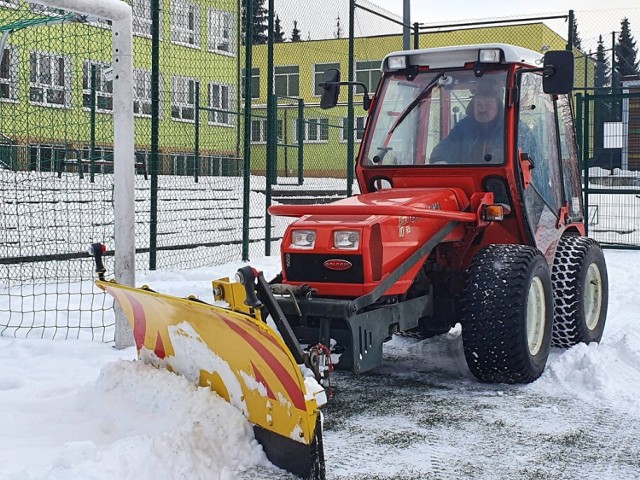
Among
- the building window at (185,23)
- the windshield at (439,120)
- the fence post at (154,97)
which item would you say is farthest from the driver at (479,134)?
the building window at (185,23)

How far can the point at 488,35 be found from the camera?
16.7 meters

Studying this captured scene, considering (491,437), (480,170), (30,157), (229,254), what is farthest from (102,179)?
(491,437)

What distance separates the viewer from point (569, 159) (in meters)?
6.74

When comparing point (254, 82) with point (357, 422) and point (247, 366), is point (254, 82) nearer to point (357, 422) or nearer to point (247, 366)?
point (357, 422)

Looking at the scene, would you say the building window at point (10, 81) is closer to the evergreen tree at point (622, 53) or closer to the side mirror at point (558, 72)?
the side mirror at point (558, 72)

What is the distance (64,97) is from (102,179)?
1354 millimetres

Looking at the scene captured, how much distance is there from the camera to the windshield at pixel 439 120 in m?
5.76

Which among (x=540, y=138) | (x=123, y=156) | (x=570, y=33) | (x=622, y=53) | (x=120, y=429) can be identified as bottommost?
(x=120, y=429)

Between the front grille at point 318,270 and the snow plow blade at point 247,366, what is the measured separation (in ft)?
2.83

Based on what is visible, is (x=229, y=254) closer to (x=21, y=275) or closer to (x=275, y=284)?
(x=21, y=275)

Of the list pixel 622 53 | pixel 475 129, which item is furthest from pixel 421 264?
pixel 622 53

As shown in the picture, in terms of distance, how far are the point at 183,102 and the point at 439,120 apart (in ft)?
25.4

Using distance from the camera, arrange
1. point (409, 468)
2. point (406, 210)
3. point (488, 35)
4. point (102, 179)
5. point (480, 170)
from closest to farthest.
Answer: point (409, 468) → point (406, 210) → point (480, 170) → point (102, 179) → point (488, 35)

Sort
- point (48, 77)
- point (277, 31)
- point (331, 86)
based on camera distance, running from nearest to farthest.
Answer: point (331, 86) → point (48, 77) → point (277, 31)
